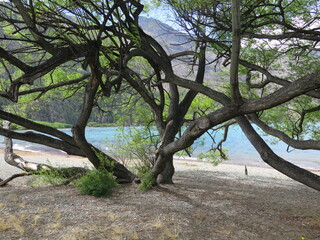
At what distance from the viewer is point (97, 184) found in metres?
5.00

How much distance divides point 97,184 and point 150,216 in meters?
1.42

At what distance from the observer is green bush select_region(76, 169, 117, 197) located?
4918mm

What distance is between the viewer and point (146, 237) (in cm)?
321

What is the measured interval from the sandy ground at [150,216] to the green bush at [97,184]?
0.14m

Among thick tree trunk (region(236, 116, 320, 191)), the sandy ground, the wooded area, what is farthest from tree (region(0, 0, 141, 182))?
thick tree trunk (region(236, 116, 320, 191))

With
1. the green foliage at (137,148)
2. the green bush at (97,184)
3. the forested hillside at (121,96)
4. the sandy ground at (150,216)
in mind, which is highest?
the forested hillside at (121,96)

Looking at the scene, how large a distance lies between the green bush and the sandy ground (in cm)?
14

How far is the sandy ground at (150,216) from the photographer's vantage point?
11.0 feet

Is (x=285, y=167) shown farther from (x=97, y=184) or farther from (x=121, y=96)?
(x=121, y=96)

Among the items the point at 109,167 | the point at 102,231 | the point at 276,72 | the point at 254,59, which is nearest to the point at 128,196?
the point at 109,167

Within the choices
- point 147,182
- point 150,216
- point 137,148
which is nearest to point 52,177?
point 147,182

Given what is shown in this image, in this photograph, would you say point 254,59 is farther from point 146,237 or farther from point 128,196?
point 146,237

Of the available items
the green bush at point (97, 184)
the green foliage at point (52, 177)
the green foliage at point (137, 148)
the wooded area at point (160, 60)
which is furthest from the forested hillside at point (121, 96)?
the green foliage at point (52, 177)

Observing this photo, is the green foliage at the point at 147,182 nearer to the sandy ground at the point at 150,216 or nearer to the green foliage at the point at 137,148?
the sandy ground at the point at 150,216
